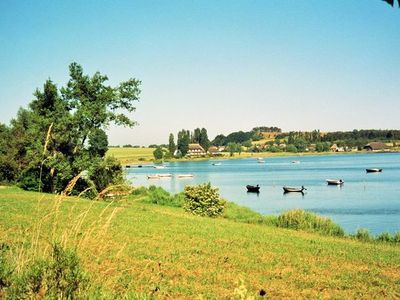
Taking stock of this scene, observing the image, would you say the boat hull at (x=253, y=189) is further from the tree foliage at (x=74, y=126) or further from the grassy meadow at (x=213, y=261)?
the grassy meadow at (x=213, y=261)

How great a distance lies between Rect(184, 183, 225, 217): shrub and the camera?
1220 inches

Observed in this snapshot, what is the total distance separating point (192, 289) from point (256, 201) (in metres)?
45.1

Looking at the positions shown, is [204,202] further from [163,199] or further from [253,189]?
[253,189]

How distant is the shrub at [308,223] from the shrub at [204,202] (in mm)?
5797

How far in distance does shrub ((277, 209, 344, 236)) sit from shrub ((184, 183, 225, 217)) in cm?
580

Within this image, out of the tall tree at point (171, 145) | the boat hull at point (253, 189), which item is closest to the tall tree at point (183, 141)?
the tall tree at point (171, 145)

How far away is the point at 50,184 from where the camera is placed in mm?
38750

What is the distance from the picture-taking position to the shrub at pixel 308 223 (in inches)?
974

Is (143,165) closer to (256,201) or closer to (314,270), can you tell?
(256,201)

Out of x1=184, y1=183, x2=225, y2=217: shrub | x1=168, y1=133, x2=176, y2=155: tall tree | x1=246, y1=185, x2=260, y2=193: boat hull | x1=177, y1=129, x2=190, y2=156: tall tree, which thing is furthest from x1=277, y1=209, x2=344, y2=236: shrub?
x1=177, y1=129, x2=190, y2=156: tall tree

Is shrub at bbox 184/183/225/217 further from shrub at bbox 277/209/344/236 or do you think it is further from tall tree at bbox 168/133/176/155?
tall tree at bbox 168/133/176/155

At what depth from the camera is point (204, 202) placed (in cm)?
3102

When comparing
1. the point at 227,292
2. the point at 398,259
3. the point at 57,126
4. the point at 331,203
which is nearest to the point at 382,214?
the point at 331,203

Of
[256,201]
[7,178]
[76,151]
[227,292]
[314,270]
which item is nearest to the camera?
[227,292]
